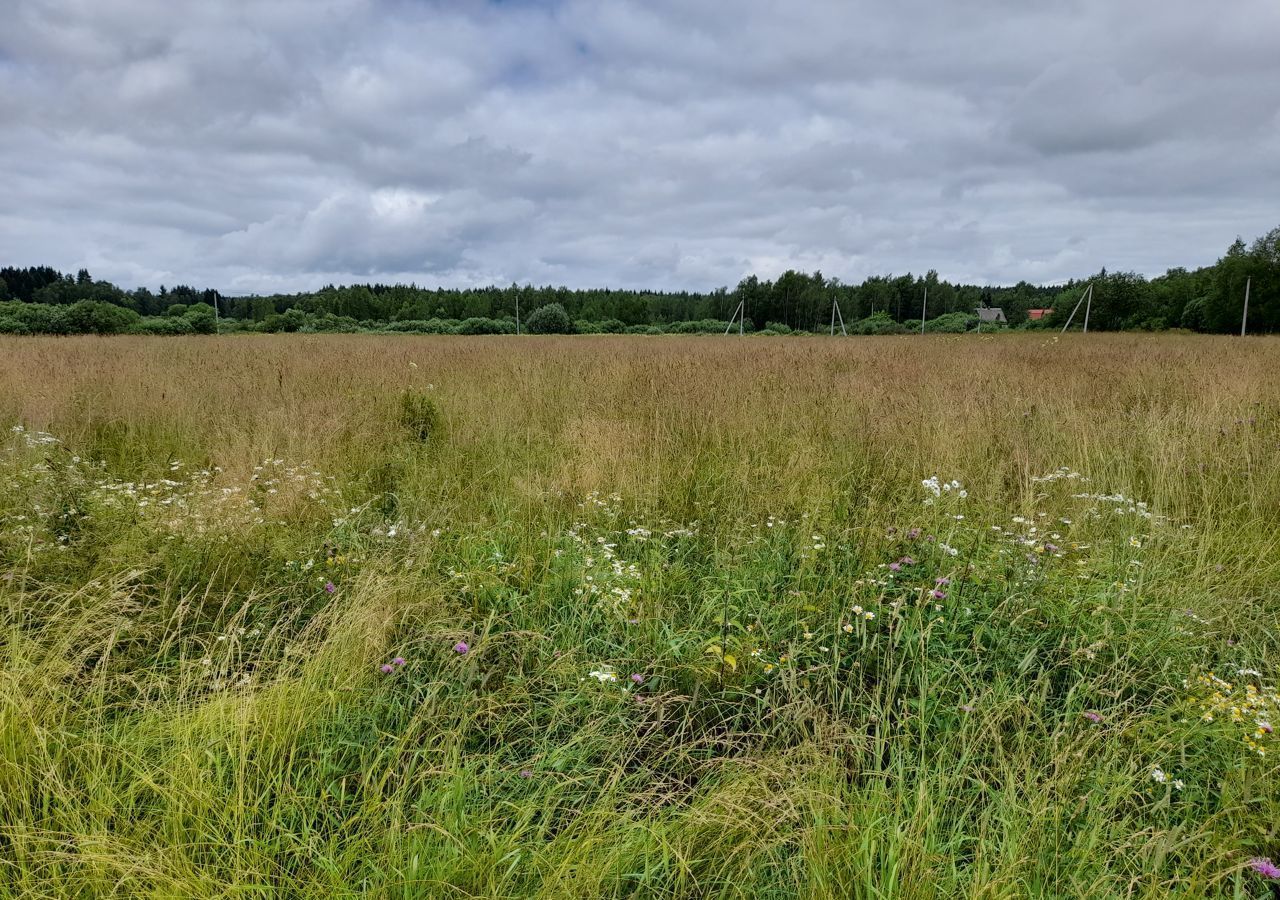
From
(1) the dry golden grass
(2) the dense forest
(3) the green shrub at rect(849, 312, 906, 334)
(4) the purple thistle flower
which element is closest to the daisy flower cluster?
(4) the purple thistle flower

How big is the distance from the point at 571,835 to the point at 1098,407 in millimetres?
8126

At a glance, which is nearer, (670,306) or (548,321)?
(548,321)

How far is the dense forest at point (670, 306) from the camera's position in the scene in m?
35.6

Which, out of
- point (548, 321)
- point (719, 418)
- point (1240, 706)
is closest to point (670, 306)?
point (548, 321)

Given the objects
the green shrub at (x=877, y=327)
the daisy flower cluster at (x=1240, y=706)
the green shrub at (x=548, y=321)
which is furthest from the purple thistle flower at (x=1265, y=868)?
the green shrub at (x=548, y=321)

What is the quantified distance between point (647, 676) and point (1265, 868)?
1.79 m

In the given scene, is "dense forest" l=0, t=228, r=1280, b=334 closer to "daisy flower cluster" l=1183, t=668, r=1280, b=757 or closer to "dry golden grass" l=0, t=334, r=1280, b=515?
"dry golden grass" l=0, t=334, r=1280, b=515

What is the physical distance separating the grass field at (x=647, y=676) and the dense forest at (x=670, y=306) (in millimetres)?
28228

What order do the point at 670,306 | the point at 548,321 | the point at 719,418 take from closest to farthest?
the point at 719,418
the point at 548,321
the point at 670,306

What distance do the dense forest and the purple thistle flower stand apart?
31.7m

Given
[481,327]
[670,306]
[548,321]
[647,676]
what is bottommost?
[647,676]

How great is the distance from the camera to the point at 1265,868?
1479 mm

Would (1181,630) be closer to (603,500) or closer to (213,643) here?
(603,500)

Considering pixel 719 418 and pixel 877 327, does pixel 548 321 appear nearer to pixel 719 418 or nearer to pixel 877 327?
pixel 877 327
